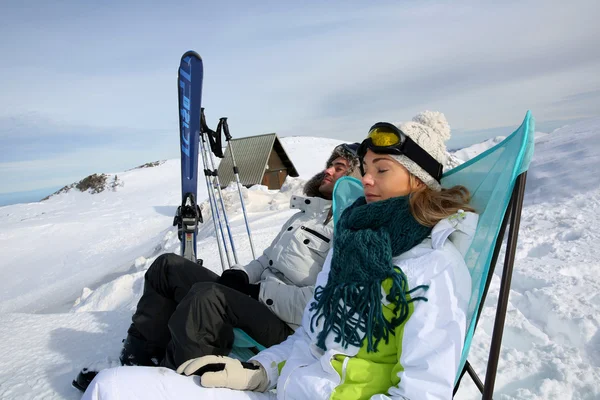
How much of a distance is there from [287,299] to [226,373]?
0.77 meters

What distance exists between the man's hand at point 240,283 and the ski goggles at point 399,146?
4.13 ft

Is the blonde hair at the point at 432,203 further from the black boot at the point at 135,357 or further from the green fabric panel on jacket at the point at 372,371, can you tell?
the black boot at the point at 135,357

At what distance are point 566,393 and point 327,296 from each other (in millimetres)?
1594

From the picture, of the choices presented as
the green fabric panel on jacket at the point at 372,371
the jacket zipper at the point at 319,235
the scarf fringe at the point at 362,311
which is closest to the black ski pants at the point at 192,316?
the jacket zipper at the point at 319,235

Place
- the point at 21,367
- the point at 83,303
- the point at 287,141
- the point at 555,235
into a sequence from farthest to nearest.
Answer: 1. the point at 287,141
2. the point at 83,303
3. the point at 555,235
4. the point at 21,367

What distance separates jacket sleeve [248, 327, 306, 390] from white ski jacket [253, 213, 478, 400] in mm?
84

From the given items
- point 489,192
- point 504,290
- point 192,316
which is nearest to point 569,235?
point 489,192

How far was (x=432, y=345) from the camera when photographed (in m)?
1.21

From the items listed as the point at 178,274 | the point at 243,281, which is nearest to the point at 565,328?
the point at 243,281

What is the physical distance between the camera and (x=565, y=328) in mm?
2613

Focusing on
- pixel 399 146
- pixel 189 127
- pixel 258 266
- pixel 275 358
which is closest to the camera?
pixel 399 146

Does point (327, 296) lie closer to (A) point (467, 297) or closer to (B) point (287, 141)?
(A) point (467, 297)

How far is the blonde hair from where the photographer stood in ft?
4.57

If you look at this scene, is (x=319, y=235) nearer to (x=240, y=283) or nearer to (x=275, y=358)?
(x=240, y=283)
